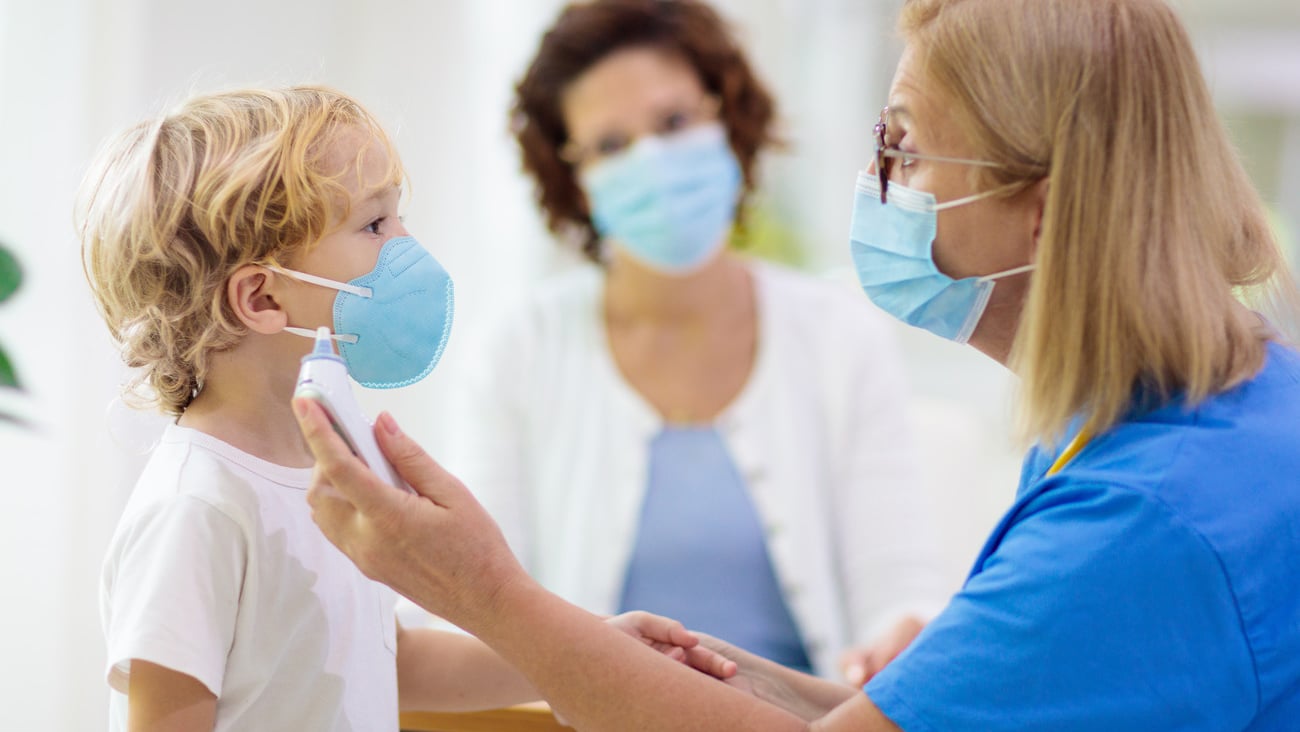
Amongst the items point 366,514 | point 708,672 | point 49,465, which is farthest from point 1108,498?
point 49,465

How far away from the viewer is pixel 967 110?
3.43 ft

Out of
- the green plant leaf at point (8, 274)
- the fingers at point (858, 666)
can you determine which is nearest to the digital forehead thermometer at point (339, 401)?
the green plant leaf at point (8, 274)

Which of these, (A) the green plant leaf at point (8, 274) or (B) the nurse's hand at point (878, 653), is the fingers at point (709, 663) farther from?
(A) the green plant leaf at point (8, 274)

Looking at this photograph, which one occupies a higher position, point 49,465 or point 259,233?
point 259,233

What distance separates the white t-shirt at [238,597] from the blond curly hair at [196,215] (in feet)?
0.29

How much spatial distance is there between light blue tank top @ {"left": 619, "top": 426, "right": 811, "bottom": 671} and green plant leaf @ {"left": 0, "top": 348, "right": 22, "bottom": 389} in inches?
39.2

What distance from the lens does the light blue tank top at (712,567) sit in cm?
193

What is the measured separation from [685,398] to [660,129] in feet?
1.57

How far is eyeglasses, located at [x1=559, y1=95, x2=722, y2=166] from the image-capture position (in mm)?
2107

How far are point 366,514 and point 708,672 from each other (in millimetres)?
408

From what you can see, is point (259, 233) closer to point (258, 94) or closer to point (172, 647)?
point (258, 94)

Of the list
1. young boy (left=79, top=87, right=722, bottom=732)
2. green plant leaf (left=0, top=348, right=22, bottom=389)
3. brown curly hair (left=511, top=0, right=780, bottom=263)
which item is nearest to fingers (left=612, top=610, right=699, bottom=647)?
young boy (left=79, top=87, right=722, bottom=732)

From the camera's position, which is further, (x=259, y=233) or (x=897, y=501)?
(x=897, y=501)

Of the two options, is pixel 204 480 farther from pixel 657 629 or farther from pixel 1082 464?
pixel 1082 464
